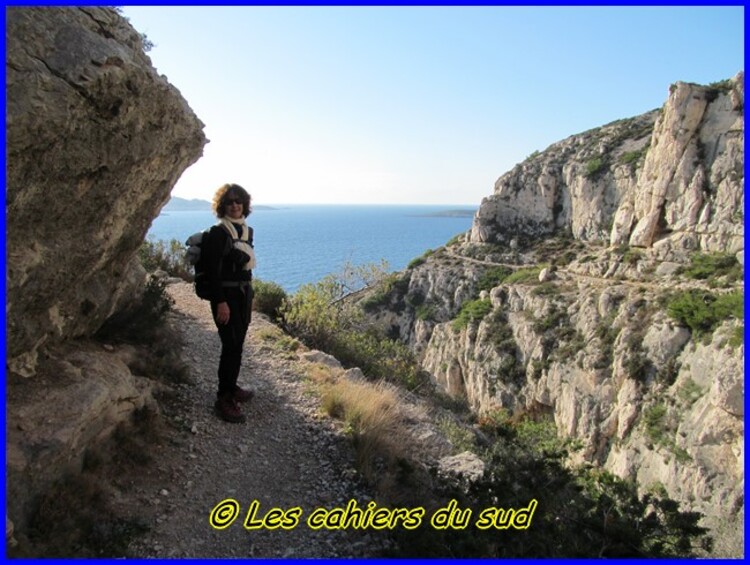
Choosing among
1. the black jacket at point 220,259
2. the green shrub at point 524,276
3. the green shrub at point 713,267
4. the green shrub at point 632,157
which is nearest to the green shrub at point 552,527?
the black jacket at point 220,259

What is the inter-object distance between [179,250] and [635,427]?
24.3 m

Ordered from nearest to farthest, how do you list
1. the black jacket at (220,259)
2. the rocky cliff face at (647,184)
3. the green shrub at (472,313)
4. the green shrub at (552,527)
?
the green shrub at (552,527) < the black jacket at (220,259) < the rocky cliff face at (647,184) < the green shrub at (472,313)

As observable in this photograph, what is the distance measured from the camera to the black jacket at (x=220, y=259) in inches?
175

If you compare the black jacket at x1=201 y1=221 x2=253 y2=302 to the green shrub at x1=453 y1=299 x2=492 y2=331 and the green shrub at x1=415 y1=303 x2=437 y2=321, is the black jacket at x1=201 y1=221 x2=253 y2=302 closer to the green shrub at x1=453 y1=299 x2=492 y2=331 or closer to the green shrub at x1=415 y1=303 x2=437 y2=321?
the green shrub at x1=453 y1=299 x2=492 y2=331

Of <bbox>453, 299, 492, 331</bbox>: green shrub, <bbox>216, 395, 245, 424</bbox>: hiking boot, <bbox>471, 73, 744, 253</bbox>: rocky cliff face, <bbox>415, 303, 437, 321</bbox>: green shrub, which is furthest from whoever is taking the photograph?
<bbox>415, 303, 437, 321</bbox>: green shrub

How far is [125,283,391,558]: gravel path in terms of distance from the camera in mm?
3555

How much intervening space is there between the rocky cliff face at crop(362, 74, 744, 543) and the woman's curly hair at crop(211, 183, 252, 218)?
17.1 metres

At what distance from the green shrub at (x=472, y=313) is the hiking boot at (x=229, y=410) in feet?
124

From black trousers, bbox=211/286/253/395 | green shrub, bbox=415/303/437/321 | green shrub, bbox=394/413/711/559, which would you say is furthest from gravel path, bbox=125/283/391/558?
green shrub, bbox=415/303/437/321

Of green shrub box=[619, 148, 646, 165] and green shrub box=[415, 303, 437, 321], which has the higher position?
green shrub box=[619, 148, 646, 165]

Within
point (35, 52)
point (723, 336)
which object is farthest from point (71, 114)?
point (723, 336)

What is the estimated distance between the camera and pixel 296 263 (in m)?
86.7

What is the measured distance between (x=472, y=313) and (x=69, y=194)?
40.3 metres

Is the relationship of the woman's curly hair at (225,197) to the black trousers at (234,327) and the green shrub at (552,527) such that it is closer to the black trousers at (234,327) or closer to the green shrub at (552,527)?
the black trousers at (234,327)
